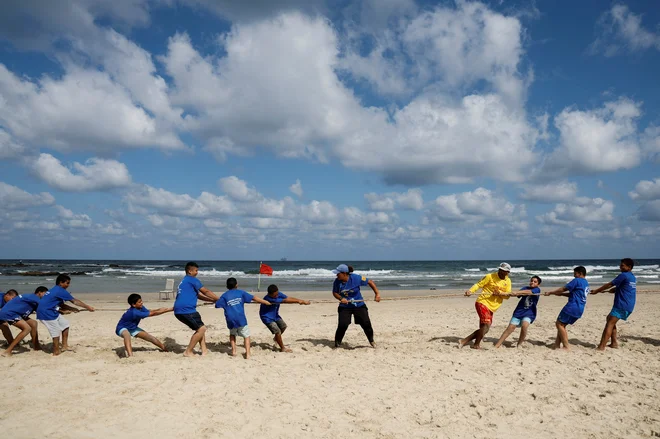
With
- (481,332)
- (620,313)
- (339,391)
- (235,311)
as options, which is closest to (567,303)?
(620,313)

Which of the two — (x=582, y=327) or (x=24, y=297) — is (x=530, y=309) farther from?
(x=24, y=297)

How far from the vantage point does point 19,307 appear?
7.59 m

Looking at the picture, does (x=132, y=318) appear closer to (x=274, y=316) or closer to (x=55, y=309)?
(x=55, y=309)

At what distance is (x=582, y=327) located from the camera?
998 centimetres

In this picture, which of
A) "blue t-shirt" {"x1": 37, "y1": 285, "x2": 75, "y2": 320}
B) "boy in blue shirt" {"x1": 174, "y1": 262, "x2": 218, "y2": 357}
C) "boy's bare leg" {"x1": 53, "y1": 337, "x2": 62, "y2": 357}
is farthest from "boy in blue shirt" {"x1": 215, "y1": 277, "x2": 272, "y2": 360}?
"boy's bare leg" {"x1": 53, "y1": 337, "x2": 62, "y2": 357}

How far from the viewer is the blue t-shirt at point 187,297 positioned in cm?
725

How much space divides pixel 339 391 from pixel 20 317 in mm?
5938

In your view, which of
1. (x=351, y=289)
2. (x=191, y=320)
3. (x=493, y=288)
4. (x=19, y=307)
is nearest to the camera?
(x=191, y=320)

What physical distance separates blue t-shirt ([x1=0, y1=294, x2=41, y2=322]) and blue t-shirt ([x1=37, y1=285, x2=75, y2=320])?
39 centimetres

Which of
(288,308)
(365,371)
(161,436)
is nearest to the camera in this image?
(161,436)

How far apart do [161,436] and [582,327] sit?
9397 mm

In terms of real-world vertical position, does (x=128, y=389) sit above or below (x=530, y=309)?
below

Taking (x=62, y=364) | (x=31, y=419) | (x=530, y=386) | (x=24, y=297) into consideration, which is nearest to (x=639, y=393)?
(x=530, y=386)

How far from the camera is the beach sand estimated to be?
14.8ft
